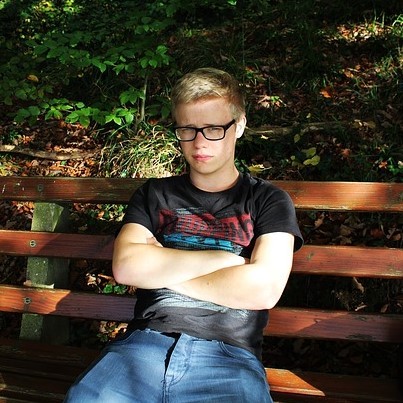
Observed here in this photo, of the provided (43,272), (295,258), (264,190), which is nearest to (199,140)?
(264,190)

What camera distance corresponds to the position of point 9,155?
5578 millimetres

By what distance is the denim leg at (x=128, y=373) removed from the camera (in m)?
2.08

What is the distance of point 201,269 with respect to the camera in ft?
7.77

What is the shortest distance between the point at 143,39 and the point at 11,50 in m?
4.38

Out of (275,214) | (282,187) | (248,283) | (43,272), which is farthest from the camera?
(43,272)

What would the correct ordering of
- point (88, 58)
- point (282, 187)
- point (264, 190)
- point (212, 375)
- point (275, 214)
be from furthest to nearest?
point (88, 58) < point (282, 187) < point (264, 190) < point (275, 214) < point (212, 375)

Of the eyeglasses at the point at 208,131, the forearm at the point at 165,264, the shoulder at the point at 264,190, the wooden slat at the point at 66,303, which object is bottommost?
the wooden slat at the point at 66,303

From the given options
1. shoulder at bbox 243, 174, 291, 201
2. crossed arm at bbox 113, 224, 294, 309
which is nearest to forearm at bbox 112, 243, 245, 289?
crossed arm at bbox 113, 224, 294, 309

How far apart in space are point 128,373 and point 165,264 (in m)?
0.51

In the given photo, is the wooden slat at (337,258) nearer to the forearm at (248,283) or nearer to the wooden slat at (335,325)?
the wooden slat at (335,325)

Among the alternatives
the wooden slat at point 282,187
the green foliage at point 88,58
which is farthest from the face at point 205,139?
the green foliage at point 88,58

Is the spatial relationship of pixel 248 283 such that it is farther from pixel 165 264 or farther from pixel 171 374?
pixel 171 374

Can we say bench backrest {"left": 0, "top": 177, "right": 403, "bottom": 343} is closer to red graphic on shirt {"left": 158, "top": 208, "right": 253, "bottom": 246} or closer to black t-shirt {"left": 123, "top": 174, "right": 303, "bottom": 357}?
black t-shirt {"left": 123, "top": 174, "right": 303, "bottom": 357}

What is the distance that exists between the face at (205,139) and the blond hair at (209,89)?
3 cm
